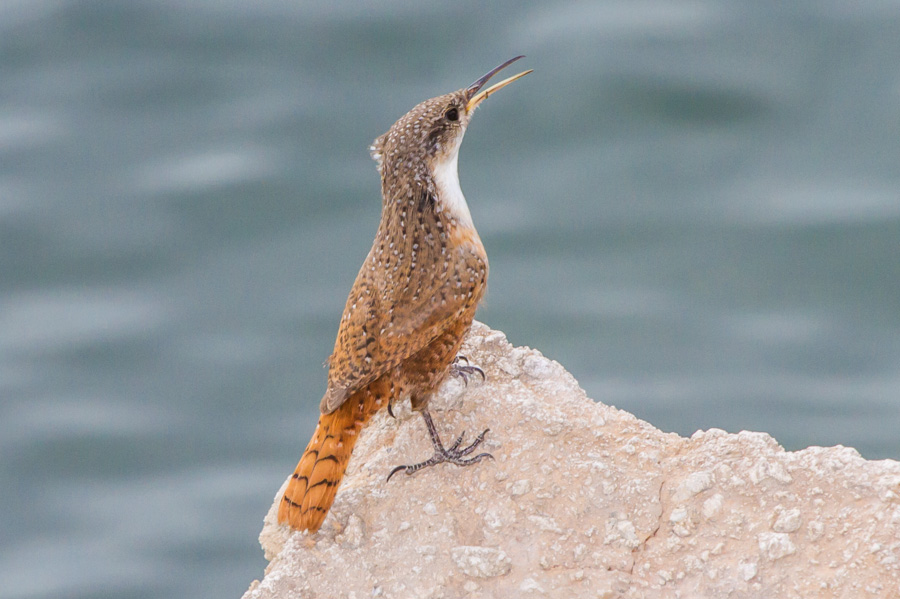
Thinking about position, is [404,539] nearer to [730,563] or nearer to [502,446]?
[502,446]

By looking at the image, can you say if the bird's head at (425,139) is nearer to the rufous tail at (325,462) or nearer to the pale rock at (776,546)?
the rufous tail at (325,462)

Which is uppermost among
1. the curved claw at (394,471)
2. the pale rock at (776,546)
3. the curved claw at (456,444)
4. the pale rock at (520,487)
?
the curved claw at (456,444)

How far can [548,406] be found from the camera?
4.48 m

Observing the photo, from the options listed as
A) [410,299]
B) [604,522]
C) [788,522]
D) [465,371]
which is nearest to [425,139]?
[410,299]

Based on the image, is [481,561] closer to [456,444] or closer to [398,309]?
[456,444]

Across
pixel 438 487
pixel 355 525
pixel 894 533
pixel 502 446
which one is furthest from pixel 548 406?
pixel 894 533

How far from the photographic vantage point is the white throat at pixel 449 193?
175 inches

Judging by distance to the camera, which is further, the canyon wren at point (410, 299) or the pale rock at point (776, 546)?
the canyon wren at point (410, 299)

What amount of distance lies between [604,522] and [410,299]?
1185 mm

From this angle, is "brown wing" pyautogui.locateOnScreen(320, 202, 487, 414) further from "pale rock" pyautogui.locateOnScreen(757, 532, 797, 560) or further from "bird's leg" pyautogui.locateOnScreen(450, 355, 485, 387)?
"pale rock" pyautogui.locateOnScreen(757, 532, 797, 560)

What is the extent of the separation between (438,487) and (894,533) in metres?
1.72

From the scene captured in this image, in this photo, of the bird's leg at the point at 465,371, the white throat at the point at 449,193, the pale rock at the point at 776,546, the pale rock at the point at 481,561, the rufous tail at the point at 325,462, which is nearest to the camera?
the pale rock at the point at 776,546

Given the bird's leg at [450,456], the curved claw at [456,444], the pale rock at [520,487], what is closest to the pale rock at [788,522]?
the pale rock at [520,487]

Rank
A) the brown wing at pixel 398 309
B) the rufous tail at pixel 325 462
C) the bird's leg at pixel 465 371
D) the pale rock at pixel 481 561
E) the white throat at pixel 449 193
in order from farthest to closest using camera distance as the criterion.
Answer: the bird's leg at pixel 465 371 < the white throat at pixel 449 193 < the brown wing at pixel 398 309 < the rufous tail at pixel 325 462 < the pale rock at pixel 481 561
